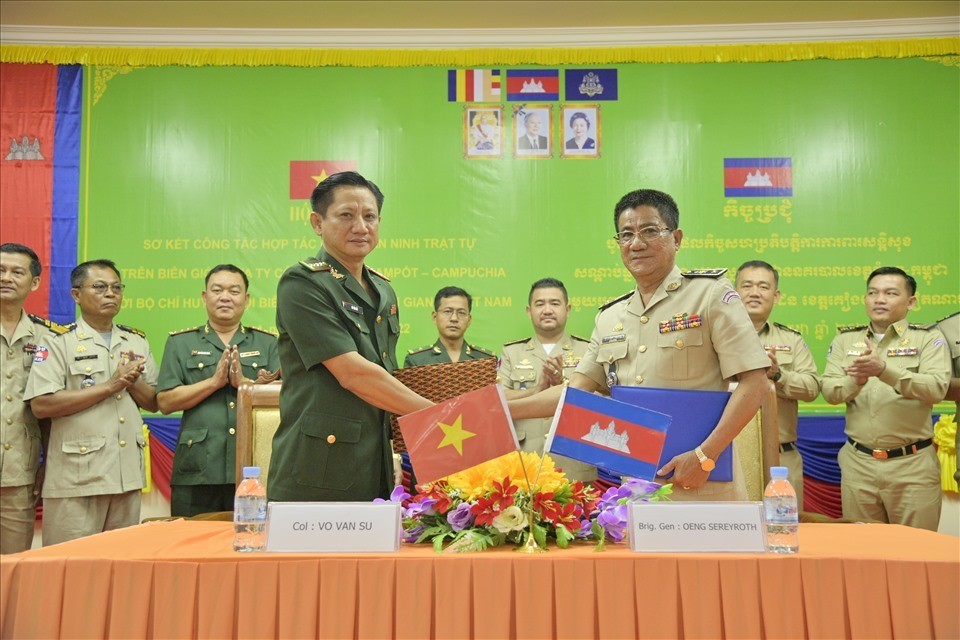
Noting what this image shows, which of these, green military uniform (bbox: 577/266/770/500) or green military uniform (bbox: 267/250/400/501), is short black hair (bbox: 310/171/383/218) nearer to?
green military uniform (bbox: 267/250/400/501)

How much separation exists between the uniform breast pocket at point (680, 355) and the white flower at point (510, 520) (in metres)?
0.71

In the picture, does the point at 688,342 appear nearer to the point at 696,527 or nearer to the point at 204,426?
→ the point at 696,527

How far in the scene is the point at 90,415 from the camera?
11.5ft

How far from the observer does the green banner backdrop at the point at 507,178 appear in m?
4.93

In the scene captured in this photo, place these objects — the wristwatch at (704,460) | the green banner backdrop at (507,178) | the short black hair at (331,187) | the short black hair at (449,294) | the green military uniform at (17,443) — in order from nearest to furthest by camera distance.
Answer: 1. the wristwatch at (704,460)
2. the short black hair at (331,187)
3. the green military uniform at (17,443)
4. the short black hair at (449,294)
5. the green banner backdrop at (507,178)

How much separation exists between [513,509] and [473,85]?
4037mm

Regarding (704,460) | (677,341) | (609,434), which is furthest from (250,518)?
(677,341)

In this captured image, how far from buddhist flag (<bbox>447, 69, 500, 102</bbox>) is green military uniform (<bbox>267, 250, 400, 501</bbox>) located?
130 inches

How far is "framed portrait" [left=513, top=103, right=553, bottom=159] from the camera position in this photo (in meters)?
5.07

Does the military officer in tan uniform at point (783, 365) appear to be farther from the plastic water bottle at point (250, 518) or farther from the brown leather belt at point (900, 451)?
the plastic water bottle at point (250, 518)

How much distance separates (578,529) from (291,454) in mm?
756

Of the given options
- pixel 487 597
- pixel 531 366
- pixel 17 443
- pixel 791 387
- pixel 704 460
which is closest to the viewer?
pixel 487 597

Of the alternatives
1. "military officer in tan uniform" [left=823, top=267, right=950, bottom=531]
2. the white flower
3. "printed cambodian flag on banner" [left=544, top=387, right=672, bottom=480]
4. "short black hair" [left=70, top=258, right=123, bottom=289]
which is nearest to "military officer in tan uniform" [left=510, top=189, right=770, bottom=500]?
"printed cambodian flag on banner" [left=544, top=387, right=672, bottom=480]

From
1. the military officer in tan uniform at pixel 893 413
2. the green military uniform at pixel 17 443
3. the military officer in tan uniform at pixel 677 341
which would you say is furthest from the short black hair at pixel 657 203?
the green military uniform at pixel 17 443
